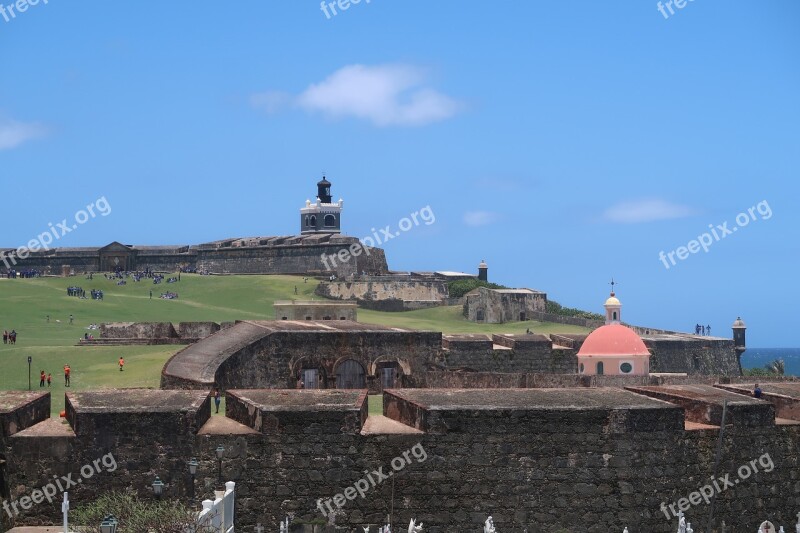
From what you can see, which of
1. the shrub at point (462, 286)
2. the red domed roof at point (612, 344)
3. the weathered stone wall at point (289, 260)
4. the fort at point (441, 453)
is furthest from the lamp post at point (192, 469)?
the weathered stone wall at point (289, 260)

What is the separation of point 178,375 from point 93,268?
68271 millimetres

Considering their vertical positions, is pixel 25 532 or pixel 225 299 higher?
pixel 225 299

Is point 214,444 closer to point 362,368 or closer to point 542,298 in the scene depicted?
point 362,368

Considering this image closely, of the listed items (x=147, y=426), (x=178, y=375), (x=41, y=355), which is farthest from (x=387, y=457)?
(x=41, y=355)

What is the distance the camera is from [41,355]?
32.7 metres

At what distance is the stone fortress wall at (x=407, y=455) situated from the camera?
17.7 meters

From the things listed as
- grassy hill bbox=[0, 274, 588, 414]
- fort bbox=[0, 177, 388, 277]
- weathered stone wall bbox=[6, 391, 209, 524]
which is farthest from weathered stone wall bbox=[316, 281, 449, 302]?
weathered stone wall bbox=[6, 391, 209, 524]

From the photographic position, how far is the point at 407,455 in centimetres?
1839

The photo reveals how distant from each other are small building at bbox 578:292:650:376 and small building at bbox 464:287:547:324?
97.4 feet

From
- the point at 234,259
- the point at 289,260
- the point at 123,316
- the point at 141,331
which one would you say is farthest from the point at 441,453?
the point at 234,259

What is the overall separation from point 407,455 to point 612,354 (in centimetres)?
2190

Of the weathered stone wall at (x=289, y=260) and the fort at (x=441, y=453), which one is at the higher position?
the weathered stone wall at (x=289, y=260)

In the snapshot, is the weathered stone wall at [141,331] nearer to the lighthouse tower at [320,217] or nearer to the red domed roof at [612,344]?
the red domed roof at [612,344]

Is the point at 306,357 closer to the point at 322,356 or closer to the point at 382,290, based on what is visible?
the point at 322,356
